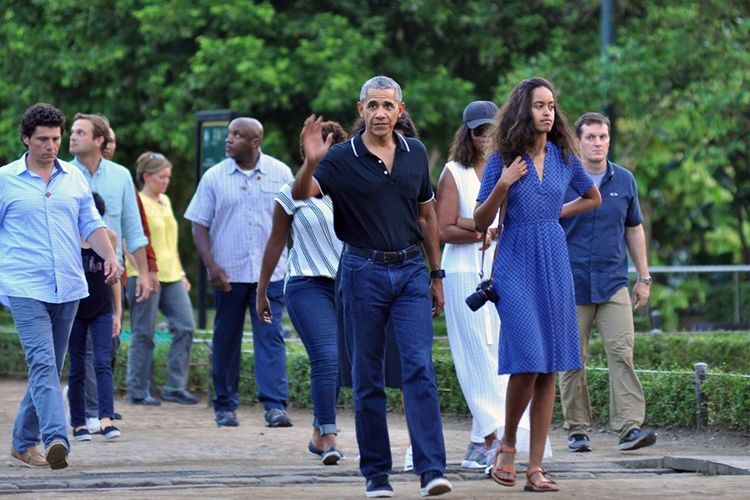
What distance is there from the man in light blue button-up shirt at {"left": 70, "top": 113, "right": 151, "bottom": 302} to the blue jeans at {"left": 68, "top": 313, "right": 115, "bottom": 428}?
0.47 meters

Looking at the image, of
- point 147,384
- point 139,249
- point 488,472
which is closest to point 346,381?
point 488,472

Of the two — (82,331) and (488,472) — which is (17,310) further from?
(488,472)

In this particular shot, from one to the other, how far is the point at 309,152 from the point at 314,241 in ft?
7.52

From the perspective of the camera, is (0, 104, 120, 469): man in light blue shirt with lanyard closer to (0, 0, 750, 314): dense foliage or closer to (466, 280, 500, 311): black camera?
(466, 280, 500, 311): black camera

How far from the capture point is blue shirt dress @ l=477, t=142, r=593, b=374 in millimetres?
7711

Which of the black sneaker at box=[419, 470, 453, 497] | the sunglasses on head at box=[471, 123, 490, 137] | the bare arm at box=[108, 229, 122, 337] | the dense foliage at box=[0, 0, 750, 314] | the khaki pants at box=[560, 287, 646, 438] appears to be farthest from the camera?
the dense foliage at box=[0, 0, 750, 314]

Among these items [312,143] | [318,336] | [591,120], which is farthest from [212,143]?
[312,143]

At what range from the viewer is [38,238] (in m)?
8.82

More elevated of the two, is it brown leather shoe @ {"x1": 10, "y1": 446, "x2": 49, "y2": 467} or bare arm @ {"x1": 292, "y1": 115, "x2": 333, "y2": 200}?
bare arm @ {"x1": 292, "y1": 115, "x2": 333, "y2": 200}

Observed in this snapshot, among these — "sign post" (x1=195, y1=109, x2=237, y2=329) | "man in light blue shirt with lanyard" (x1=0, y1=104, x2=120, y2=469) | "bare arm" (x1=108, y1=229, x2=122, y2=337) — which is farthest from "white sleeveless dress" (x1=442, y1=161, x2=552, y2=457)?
"sign post" (x1=195, y1=109, x2=237, y2=329)

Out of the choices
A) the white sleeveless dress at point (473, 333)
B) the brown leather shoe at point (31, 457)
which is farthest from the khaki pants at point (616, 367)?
the brown leather shoe at point (31, 457)

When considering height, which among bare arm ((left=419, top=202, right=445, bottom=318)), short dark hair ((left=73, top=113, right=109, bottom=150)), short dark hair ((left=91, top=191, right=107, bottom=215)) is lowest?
bare arm ((left=419, top=202, right=445, bottom=318))

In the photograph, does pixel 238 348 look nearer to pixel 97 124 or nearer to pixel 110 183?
pixel 110 183

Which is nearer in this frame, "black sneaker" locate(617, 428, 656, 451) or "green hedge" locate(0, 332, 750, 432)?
"black sneaker" locate(617, 428, 656, 451)
